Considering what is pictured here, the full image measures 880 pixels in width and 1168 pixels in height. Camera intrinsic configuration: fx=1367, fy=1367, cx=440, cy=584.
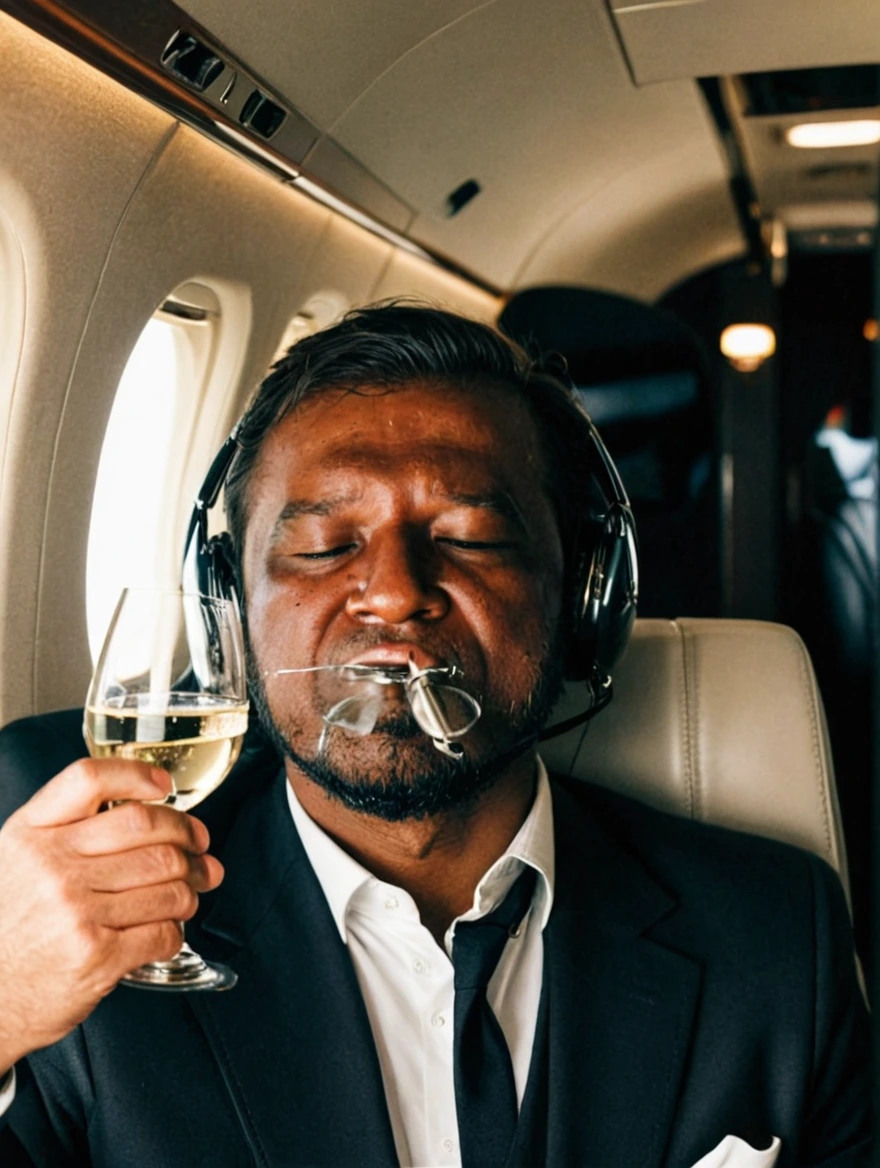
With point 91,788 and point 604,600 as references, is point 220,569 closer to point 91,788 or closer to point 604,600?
point 604,600

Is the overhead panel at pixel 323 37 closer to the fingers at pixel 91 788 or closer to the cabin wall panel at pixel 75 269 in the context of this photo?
Result: the cabin wall panel at pixel 75 269

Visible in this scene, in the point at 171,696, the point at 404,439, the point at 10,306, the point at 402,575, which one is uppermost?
the point at 10,306

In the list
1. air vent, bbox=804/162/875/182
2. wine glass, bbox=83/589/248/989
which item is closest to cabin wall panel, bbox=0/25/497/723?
wine glass, bbox=83/589/248/989

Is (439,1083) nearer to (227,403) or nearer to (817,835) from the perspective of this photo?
(817,835)

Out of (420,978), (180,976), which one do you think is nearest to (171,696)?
(180,976)

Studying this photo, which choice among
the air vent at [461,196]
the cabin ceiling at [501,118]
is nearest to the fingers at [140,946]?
the cabin ceiling at [501,118]

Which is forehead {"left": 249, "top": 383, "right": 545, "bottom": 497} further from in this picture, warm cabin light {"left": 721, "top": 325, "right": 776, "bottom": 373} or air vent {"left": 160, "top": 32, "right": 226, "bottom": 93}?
warm cabin light {"left": 721, "top": 325, "right": 776, "bottom": 373}

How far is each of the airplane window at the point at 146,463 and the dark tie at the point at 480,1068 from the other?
0.96 metres

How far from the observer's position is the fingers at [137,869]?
1.15 meters

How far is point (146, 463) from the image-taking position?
8.46 ft

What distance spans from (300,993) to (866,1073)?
76 cm

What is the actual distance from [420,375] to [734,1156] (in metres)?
1.06

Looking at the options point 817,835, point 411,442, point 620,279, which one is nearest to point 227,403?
point 411,442

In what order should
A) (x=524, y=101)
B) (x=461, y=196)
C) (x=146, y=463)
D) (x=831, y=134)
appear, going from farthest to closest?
(x=831, y=134) < (x=461, y=196) < (x=524, y=101) < (x=146, y=463)
